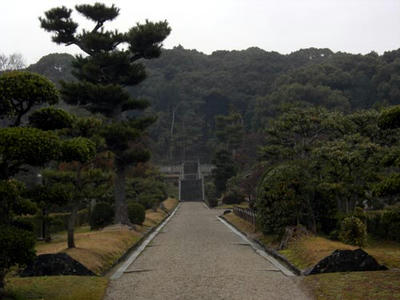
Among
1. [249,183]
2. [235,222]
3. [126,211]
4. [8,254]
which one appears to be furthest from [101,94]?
[249,183]

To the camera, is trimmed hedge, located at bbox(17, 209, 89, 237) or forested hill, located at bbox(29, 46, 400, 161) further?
forested hill, located at bbox(29, 46, 400, 161)

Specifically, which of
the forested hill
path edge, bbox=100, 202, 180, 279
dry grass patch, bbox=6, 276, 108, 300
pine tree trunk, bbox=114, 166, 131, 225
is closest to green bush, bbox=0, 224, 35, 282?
dry grass patch, bbox=6, 276, 108, 300

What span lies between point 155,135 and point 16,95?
73442mm

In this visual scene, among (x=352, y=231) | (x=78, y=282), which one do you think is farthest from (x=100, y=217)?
(x=78, y=282)

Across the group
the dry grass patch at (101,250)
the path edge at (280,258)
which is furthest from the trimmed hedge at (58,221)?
the path edge at (280,258)

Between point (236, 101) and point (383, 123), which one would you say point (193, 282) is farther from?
point (236, 101)

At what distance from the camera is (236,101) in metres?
84.0

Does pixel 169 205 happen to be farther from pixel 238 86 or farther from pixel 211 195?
pixel 238 86

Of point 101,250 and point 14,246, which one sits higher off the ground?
point 14,246

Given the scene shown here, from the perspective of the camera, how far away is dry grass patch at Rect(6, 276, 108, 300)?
24.9 ft

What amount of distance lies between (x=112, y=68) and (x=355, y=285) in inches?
580

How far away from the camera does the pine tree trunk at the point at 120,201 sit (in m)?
19.9

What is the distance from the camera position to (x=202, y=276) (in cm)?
975

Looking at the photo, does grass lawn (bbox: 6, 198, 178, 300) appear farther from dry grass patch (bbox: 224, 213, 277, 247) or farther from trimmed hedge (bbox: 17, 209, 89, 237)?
dry grass patch (bbox: 224, 213, 277, 247)
